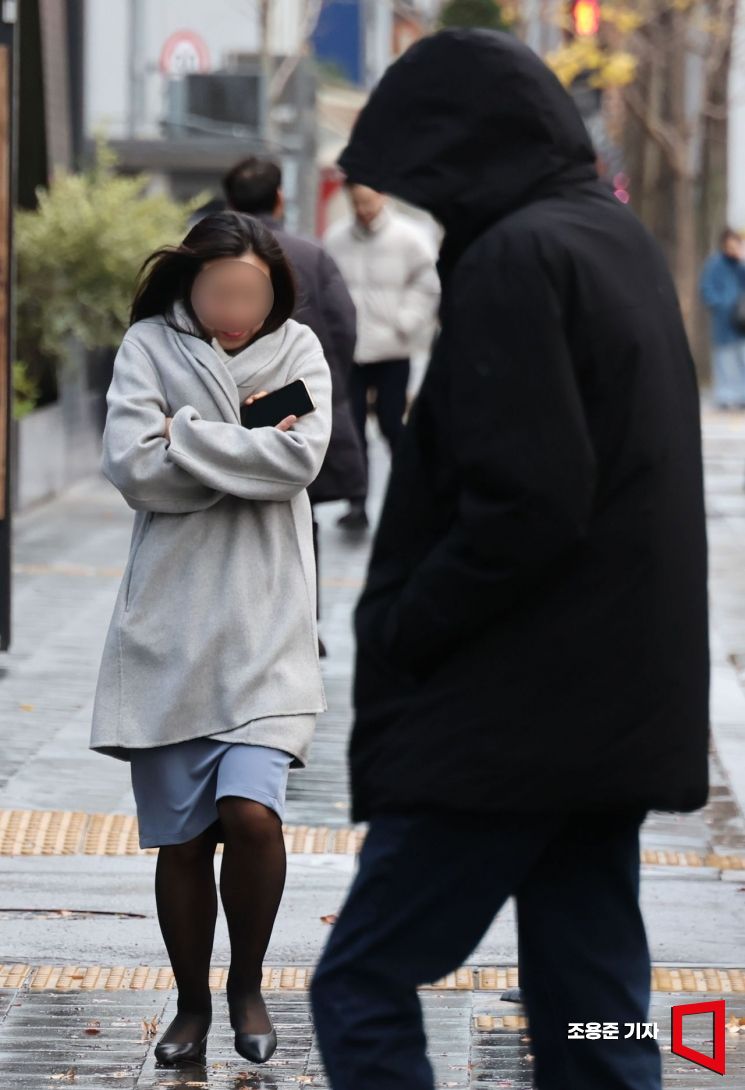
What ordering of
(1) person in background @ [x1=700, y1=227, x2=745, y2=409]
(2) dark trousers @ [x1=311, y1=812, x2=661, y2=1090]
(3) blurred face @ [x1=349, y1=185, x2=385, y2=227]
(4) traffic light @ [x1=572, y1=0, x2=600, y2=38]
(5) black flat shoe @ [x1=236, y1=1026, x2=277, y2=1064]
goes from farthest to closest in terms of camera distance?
(1) person in background @ [x1=700, y1=227, x2=745, y2=409]
(4) traffic light @ [x1=572, y1=0, x2=600, y2=38]
(3) blurred face @ [x1=349, y1=185, x2=385, y2=227]
(5) black flat shoe @ [x1=236, y1=1026, x2=277, y2=1064]
(2) dark trousers @ [x1=311, y1=812, x2=661, y2=1090]

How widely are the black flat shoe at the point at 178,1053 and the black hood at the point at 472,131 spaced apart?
181 cm

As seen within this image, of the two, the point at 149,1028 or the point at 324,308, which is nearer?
the point at 149,1028

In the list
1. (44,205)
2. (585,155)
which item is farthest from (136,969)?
(44,205)

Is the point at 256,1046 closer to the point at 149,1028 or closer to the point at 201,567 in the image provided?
the point at 149,1028

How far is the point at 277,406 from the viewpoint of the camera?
160 inches

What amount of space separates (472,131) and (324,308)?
15.6 ft

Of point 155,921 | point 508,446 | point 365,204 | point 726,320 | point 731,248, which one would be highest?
point 508,446

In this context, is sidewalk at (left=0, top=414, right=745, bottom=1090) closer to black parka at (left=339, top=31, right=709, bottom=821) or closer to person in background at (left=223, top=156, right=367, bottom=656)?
person in background at (left=223, top=156, right=367, bottom=656)

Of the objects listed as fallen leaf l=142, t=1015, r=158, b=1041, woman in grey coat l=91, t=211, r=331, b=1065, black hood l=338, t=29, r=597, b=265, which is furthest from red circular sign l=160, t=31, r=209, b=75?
black hood l=338, t=29, r=597, b=265

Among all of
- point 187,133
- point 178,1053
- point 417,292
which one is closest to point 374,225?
point 417,292

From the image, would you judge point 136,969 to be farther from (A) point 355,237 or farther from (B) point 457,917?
(A) point 355,237

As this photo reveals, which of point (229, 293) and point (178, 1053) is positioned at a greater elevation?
point (229, 293)

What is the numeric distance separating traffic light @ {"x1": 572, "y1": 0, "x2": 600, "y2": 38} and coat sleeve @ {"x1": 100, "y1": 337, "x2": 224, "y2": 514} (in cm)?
1703

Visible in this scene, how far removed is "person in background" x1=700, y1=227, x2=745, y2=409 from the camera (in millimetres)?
21922
